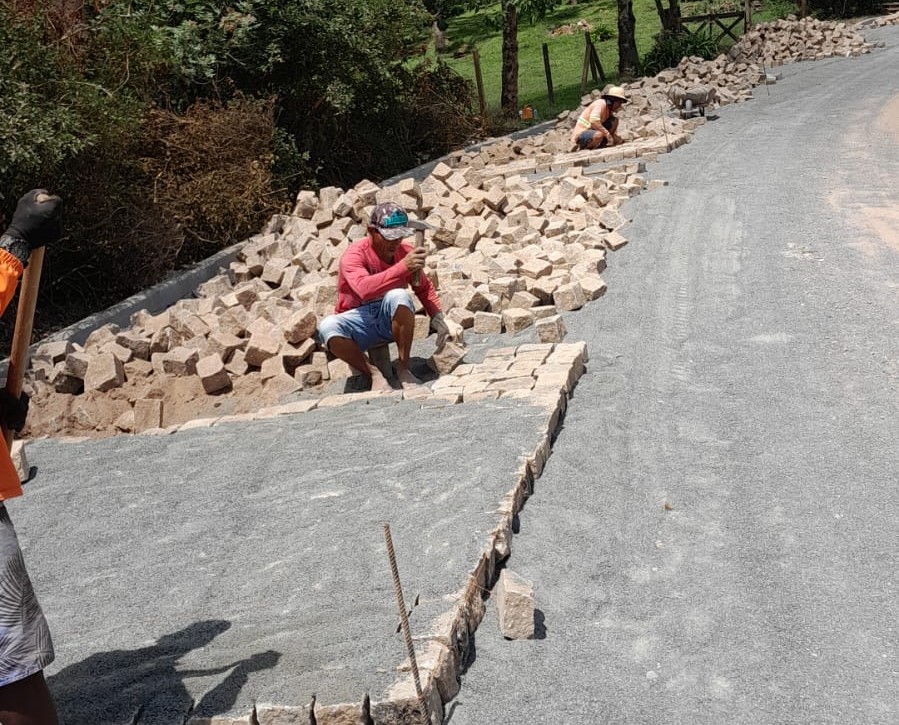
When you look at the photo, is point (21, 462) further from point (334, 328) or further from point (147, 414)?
point (334, 328)

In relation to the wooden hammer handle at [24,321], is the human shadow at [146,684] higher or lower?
lower

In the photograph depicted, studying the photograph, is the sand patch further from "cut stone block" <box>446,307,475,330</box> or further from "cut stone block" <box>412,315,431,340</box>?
"cut stone block" <box>412,315,431,340</box>

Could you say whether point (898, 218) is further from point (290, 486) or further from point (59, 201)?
point (59, 201)

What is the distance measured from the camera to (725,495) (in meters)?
4.79

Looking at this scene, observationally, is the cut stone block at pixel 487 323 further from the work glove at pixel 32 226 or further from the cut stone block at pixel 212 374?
the work glove at pixel 32 226

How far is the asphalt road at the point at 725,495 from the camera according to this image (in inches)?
136

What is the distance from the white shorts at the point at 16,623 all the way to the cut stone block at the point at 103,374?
191 inches

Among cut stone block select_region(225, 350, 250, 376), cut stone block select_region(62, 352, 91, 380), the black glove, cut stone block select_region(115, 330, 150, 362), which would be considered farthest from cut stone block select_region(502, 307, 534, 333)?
the black glove

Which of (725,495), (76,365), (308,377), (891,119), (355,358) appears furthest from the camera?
(891,119)

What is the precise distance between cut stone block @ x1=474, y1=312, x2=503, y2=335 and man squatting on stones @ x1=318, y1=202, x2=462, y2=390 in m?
0.60

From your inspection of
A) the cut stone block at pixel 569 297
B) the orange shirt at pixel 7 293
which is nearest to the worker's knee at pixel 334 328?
the cut stone block at pixel 569 297

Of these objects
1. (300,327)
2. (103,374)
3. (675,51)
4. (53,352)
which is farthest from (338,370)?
(675,51)

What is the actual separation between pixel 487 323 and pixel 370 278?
4.08ft

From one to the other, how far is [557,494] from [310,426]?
5.89 feet
